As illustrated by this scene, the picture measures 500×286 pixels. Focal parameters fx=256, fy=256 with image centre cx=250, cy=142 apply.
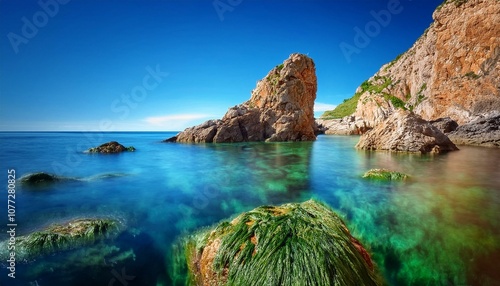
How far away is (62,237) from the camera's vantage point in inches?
235

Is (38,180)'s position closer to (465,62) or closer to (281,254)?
(281,254)

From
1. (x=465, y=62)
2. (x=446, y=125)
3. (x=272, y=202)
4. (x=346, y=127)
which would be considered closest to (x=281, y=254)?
(x=272, y=202)

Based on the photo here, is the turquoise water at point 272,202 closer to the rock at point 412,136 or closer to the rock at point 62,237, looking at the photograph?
the rock at point 62,237

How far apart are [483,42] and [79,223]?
5377 centimetres

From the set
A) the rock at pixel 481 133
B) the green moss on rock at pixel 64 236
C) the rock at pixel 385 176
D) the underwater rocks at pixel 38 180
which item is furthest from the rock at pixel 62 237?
the rock at pixel 481 133

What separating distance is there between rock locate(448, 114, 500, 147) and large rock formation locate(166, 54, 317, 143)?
2364cm

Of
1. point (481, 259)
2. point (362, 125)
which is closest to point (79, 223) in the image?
point (481, 259)

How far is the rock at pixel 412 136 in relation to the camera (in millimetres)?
22484

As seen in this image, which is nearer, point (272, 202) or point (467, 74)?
point (272, 202)

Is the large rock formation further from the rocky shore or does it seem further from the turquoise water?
the turquoise water

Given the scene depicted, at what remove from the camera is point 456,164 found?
16438mm

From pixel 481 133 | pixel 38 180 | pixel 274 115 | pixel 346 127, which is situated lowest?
pixel 38 180

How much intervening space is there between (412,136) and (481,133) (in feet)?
47.3

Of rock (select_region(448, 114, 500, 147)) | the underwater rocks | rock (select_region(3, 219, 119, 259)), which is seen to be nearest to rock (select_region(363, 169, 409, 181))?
rock (select_region(3, 219, 119, 259))
